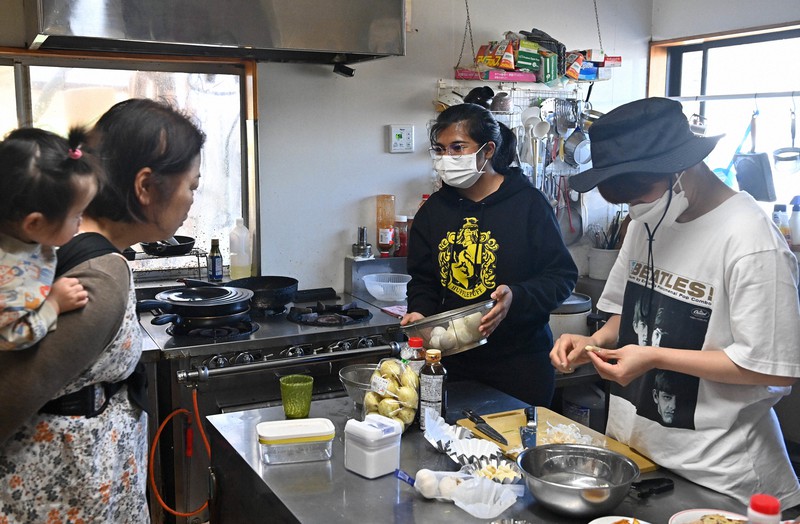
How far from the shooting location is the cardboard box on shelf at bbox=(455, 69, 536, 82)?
371 cm

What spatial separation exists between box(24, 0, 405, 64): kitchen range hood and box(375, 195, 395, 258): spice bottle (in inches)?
26.8

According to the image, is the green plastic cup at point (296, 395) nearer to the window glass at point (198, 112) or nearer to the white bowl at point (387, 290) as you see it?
the white bowl at point (387, 290)

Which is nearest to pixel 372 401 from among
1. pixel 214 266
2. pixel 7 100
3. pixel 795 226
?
pixel 214 266

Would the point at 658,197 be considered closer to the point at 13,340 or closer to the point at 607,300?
the point at 607,300

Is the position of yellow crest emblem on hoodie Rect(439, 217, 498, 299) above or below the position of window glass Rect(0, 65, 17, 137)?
below

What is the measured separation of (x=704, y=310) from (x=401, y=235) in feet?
7.10

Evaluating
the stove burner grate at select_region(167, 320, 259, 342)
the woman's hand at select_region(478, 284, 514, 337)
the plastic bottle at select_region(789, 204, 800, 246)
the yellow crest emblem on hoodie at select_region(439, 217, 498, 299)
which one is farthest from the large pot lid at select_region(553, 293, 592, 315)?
the stove burner grate at select_region(167, 320, 259, 342)

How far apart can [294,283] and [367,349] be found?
1.73 feet

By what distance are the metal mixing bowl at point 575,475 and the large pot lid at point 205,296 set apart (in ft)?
5.10

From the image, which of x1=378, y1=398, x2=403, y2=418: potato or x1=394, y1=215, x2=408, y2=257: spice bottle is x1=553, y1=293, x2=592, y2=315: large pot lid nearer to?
x1=394, y1=215, x2=408, y2=257: spice bottle

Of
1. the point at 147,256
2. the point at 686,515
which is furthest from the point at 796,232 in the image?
the point at 147,256

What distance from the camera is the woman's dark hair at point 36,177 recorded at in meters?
1.34

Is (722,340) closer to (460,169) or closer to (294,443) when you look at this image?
(294,443)

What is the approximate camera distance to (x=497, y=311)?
221cm
